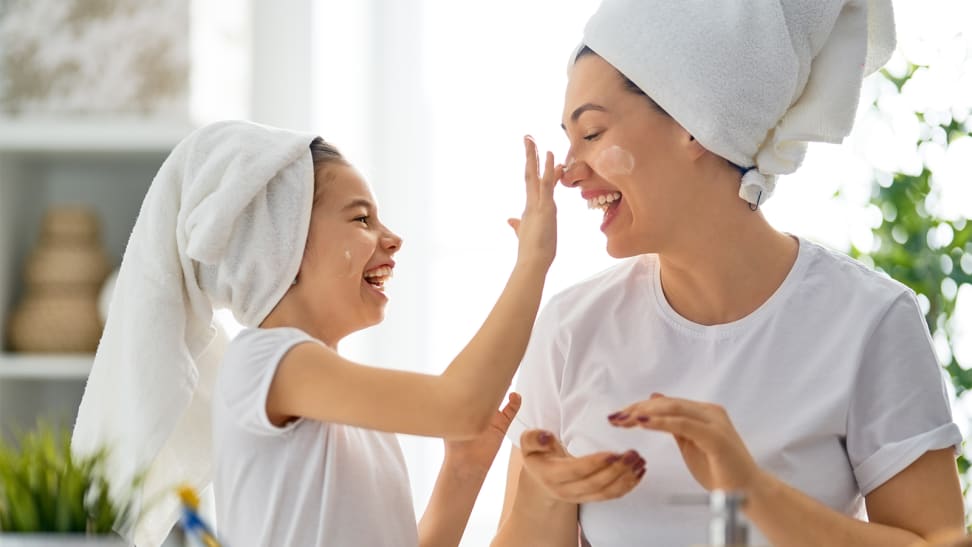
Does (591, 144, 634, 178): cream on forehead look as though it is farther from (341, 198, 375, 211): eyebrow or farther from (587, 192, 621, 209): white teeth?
(341, 198, 375, 211): eyebrow

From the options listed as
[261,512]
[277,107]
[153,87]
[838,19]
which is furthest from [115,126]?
[838,19]

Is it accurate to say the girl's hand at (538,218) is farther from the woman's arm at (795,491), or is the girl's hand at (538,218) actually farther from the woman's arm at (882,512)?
the woman's arm at (882,512)

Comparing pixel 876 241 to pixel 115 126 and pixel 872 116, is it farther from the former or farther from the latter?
pixel 115 126

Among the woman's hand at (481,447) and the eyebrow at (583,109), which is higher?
the eyebrow at (583,109)

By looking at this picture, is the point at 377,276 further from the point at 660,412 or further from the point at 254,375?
the point at 660,412

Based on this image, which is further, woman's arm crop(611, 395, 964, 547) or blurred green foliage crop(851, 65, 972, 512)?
blurred green foliage crop(851, 65, 972, 512)

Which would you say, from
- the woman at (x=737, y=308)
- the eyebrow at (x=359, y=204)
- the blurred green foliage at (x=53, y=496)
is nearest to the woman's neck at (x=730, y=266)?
the woman at (x=737, y=308)

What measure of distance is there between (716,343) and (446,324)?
1762 millimetres

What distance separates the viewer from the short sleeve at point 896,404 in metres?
1.54

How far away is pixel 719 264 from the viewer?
5.56 ft

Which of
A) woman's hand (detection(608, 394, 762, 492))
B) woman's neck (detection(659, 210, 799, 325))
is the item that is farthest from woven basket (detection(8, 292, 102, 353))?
woman's hand (detection(608, 394, 762, 492))

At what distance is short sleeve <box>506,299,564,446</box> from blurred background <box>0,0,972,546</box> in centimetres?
104

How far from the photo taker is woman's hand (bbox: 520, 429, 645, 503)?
1.35 m

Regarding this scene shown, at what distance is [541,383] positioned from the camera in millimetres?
1796
